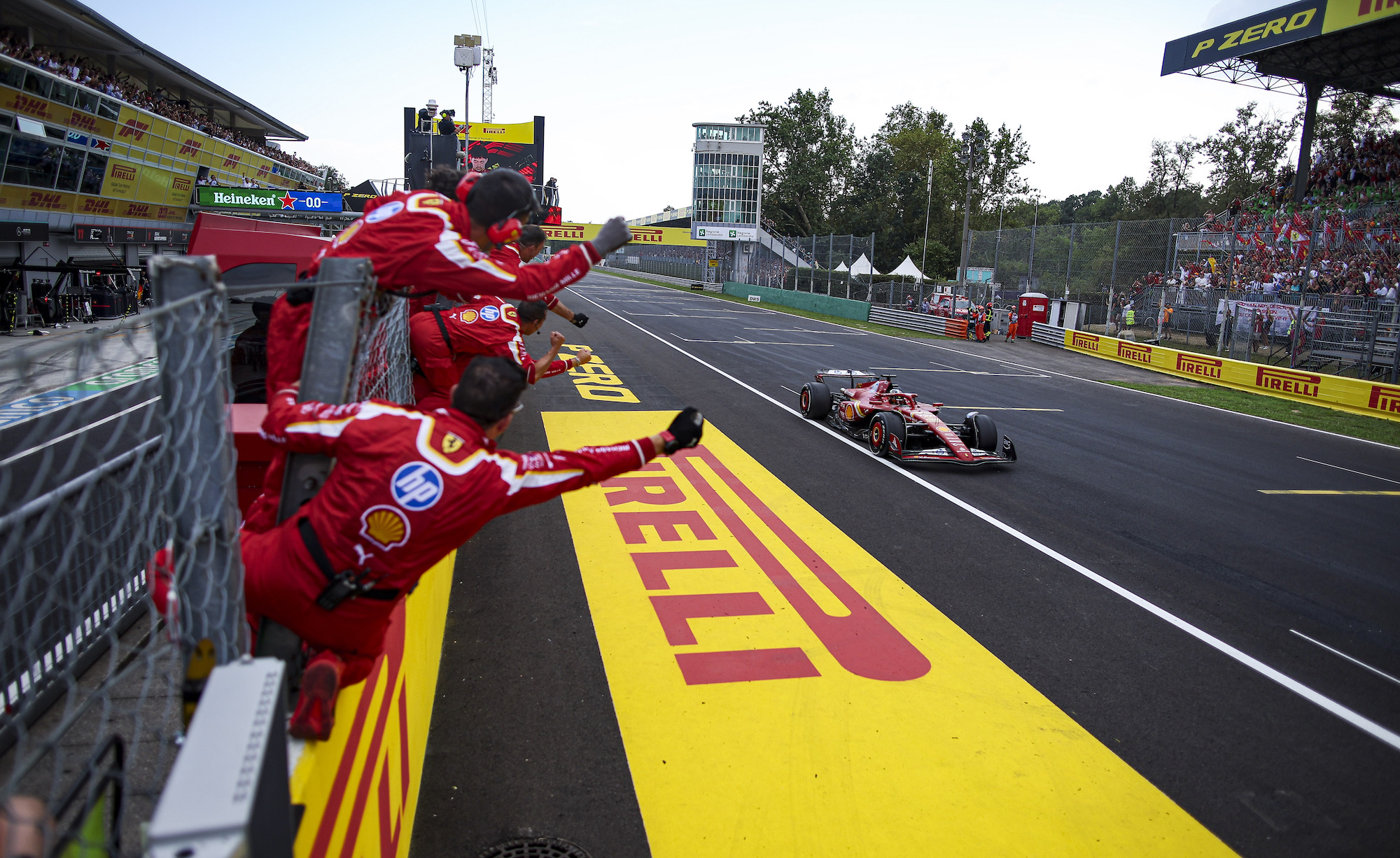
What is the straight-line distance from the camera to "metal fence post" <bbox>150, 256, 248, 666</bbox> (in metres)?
1.63

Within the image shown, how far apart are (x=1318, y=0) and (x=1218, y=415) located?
15.8 metres

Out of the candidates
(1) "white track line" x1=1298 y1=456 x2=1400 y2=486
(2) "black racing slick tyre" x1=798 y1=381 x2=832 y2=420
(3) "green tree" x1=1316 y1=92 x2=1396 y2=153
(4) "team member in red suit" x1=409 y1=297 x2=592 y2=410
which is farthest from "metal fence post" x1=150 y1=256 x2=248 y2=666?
(3) "green tree" x1=1316 y1=92 x2=1396 y2=153

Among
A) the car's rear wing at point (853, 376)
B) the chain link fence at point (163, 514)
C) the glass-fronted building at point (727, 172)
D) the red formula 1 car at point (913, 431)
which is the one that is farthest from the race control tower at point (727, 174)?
the chain link fence at point (163, 514)

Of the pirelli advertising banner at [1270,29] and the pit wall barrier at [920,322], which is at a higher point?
the pirelli advertising banner at [1270,29]

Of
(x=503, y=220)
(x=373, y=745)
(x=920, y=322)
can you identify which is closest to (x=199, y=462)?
(x=373, y=745)

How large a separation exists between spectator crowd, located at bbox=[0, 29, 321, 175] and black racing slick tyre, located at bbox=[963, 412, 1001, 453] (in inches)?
868

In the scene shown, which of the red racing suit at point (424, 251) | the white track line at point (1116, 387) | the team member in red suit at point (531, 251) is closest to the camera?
the red racing suit at point (424, 251)

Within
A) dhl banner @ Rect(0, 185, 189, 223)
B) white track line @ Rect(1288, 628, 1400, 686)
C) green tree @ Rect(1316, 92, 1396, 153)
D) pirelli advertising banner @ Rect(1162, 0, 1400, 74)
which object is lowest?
white track line @ Rect(1288, 628, 1400, 686)

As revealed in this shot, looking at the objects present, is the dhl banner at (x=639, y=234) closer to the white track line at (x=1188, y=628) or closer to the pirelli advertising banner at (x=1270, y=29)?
the pirelli advertising banner at (x=1270, y=29)

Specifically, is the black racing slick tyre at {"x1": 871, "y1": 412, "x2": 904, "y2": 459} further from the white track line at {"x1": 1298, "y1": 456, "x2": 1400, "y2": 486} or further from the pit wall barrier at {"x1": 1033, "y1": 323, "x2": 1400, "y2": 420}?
the pit wall barrier at {"x1": 1033, "y1": 323, "x2": 1400, "y2": 420}

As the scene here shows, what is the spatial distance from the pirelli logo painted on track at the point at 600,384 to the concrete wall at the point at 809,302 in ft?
66.6

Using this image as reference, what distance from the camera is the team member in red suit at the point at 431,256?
120 inches

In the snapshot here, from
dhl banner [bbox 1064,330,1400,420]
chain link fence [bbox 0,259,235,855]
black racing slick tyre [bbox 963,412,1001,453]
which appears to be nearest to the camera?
chain link fence [bbox 0,259,235,855]

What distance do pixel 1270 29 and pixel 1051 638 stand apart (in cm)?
2738
